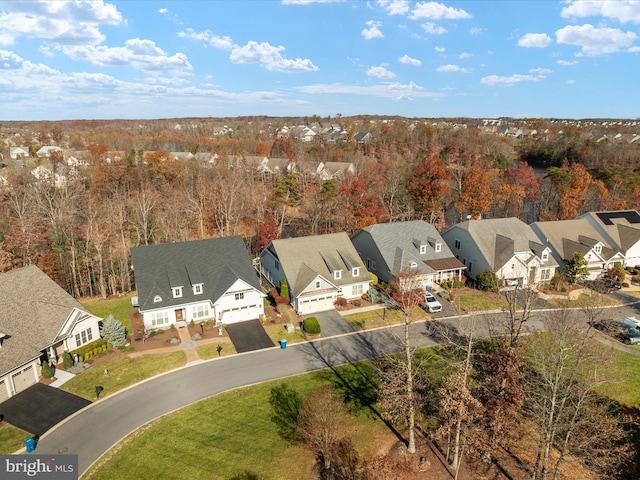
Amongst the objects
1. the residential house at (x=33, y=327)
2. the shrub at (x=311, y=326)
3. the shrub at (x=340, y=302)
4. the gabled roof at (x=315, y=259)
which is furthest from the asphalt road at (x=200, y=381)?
the gabled roof at (x=315, y=259)

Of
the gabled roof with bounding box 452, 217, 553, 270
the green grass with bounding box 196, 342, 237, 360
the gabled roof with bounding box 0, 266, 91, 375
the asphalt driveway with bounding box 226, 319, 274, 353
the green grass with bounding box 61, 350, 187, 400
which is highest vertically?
the gabled roof with bounding box 452, 217, 553, 270

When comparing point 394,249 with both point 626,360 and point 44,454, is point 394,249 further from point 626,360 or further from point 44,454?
point 44,454

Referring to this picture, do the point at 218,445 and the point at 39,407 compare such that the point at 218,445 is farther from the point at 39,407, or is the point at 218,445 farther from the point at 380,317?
the point at 380,317

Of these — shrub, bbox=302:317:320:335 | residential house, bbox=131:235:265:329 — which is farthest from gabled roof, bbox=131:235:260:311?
shrub, bbox=302:317:320:335

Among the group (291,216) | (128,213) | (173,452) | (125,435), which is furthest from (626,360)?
(128,213)

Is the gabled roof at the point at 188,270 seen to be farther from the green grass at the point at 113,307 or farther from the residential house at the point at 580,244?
the residential house at the point at 580,244

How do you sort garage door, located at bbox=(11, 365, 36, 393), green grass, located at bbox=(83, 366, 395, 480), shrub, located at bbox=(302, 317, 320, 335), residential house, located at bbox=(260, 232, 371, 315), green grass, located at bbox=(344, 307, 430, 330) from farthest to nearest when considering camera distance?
residential house, located at bbox=(260, 232, 371, 315), green grass, located at bbox=(344, 307, 430, 330), shrub, located at bbox=(302, 317, 320, 335), garage door, located at bbox=(11, 365, 36, 393), green grass, located at bbox=(83, 366, 395, 480)

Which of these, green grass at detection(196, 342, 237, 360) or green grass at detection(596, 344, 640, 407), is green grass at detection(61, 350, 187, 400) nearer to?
green grass at detection(196, 342, 237, 360)
